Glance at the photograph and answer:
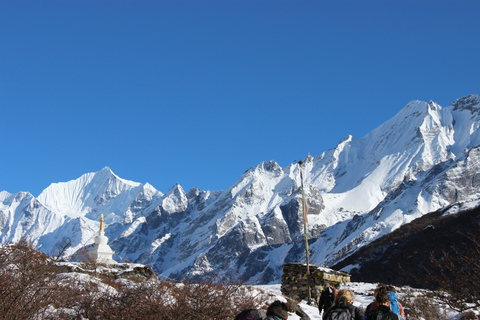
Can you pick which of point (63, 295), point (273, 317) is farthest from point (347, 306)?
point (63, 295)

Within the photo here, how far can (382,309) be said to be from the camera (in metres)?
8.73

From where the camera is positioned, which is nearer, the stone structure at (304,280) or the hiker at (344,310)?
the hiker at (344,310)

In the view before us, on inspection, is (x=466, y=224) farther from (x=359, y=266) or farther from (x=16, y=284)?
(x=16, y=284)

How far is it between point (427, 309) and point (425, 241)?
57.3m

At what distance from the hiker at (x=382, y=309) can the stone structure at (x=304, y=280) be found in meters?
17.4

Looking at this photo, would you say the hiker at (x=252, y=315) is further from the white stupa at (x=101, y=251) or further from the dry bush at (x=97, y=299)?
the white stupa at (x=101, y=251)

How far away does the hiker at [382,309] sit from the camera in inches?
339

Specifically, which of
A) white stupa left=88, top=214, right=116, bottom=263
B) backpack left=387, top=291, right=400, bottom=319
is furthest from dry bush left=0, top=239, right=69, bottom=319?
white stupa left=88, top=214, right=116, bottom=263

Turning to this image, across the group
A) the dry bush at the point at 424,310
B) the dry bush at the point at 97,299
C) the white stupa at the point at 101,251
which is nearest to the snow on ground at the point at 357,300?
the dry bush at the point at 424,310

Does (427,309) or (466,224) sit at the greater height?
(466,224)

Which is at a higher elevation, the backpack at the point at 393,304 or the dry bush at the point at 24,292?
the dry bush at the point at 24,292

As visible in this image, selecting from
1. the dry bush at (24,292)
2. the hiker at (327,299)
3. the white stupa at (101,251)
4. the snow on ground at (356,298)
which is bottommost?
the hiker at (327,299)

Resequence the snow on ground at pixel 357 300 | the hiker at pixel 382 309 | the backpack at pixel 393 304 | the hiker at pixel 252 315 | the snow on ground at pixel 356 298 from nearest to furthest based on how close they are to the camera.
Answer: the hiker at pixel 252 315 → the hiker at pixel 382 309 → the backpack at pixel 393 304 → the snow on ground at pixel 357 300 → the snow on ground at pixel 356 298

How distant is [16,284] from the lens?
1167cm
